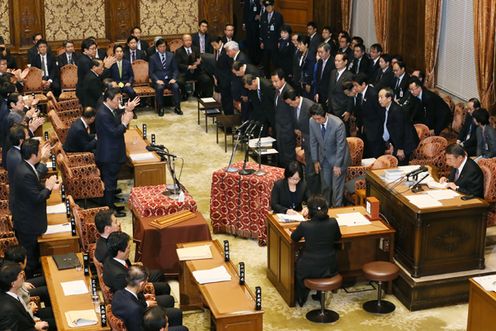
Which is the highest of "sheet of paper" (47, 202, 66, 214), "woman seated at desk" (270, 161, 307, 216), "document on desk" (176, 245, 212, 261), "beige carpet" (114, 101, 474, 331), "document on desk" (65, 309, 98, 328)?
"woman seated at desk" (270, 161, 307, 216)

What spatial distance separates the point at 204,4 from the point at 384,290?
10.9 meters

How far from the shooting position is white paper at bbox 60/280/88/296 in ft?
28.0

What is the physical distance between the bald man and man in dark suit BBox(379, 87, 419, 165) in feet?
20.7

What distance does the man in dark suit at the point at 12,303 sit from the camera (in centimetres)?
744

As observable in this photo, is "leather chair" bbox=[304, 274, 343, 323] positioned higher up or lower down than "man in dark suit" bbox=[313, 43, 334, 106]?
lower down

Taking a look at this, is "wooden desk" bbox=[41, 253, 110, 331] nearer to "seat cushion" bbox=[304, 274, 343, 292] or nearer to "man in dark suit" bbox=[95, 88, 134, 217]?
"seat cushion" bbox=[304, 274, 343, 292]

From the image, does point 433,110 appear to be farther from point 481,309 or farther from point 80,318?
point 80,318

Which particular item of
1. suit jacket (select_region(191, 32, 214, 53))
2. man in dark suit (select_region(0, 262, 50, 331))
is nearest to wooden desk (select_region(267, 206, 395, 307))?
man in dark suit (select_region(0, 262, 50, 331))

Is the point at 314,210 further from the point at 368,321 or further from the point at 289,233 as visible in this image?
the point at 368,321

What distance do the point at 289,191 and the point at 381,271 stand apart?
4.70 feet

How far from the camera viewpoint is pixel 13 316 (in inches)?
294

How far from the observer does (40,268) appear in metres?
9.90

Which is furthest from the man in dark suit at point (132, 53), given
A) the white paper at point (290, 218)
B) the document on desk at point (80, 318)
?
the document on desk at point (80, 318)

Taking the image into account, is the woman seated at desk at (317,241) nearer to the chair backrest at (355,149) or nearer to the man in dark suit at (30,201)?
the man in dark suit at (30,201)
